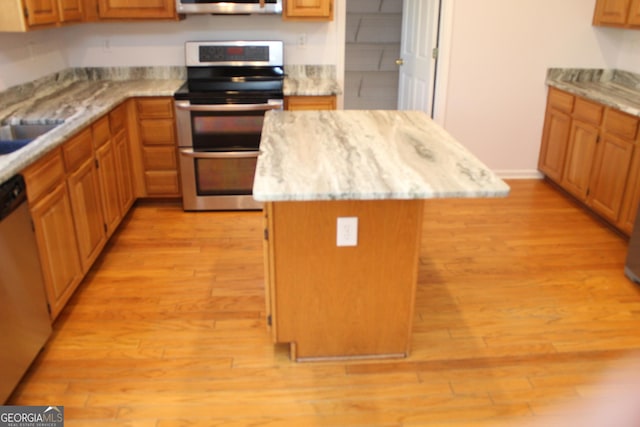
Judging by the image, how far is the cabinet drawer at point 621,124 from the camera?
3359 millimetres

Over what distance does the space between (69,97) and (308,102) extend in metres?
1.59

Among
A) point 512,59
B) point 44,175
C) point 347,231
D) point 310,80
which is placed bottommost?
point 347,231

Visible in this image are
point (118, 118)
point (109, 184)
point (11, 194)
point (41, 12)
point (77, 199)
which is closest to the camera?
point (11, 194)

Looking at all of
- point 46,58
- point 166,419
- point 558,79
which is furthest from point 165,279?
point 558,79

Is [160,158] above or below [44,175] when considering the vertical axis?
below

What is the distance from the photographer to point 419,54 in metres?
4.66

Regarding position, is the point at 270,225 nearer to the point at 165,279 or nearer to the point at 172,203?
the point at 165,279

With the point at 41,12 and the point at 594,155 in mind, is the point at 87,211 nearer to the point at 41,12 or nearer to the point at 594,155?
the point at 41,12

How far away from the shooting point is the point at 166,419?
2.02m

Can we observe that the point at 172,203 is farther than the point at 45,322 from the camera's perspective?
Yes

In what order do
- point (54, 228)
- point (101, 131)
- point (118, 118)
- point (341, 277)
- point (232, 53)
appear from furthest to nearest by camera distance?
point (232, 53) < point (118, 118) < point (101, 131) < point (54, 228) < point (341, 277)

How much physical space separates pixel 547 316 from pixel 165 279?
2047mm

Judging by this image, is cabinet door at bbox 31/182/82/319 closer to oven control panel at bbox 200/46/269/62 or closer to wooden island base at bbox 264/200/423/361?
wooden island base at bbox 264/200/423/361

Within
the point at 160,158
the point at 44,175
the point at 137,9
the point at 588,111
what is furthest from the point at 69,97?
the point at 588,111
